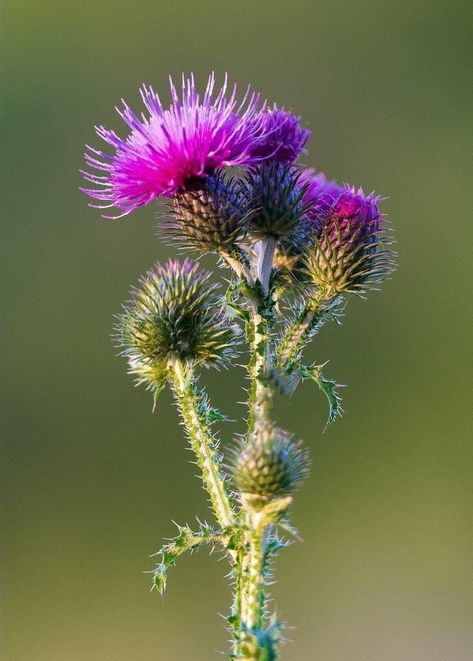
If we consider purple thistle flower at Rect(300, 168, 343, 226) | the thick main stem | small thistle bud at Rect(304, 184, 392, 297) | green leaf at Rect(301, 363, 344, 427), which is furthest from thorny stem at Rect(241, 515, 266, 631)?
purple thistle flower at Rect(300, 168, 343, 226)

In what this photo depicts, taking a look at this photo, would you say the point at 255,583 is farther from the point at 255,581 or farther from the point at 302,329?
the point at 302,329

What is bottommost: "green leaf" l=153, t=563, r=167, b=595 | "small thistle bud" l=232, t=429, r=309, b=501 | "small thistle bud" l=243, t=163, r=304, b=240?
"green leaf" l=153, t=563, r=167, b=595

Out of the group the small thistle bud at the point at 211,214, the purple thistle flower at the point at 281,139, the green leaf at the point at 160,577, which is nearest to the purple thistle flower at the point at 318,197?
the purple thistle flower at the point at 281,139

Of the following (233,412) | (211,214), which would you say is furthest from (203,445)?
(233,412)

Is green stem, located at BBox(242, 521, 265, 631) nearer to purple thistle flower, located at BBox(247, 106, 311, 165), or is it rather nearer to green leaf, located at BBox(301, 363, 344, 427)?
green leaf, located at BBox(301, 363, 344, 427)

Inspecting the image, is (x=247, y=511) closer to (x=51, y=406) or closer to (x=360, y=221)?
(x=360, y=221)

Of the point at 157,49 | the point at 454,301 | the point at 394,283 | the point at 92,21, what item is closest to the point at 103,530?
the point at 394,283

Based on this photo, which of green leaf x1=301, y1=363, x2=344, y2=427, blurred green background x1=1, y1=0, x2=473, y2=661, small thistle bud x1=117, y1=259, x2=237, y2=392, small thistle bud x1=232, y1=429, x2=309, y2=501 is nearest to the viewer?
small thistle bud x1=232, y1=429, x2=309, y2=501
